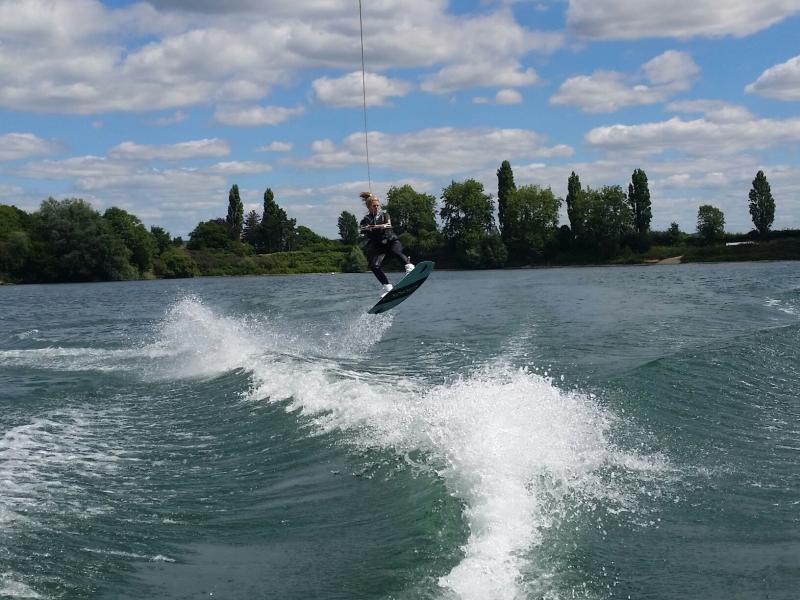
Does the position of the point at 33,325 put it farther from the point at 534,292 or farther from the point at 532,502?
the point at 532,502

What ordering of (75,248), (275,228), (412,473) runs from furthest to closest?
(275,228) → (75,248) → (412,473)

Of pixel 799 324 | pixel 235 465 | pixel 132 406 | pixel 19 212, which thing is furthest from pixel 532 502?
pixel 19 212

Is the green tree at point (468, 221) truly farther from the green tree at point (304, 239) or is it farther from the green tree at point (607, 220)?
the green tree at point (304, 239)

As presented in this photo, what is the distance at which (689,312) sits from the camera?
24500 millimetres

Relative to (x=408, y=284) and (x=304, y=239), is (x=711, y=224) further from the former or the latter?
(x=408, y=284)

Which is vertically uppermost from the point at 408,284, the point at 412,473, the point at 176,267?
the point at 176,267

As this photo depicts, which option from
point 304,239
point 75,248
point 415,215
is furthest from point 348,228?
point 75,248

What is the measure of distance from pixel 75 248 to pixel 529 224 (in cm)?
4667

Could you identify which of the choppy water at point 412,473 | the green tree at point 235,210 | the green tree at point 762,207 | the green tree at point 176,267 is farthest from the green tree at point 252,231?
the choppy water at point 412,473

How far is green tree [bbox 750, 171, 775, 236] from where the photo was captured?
286ft

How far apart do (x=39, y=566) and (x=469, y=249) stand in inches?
3224

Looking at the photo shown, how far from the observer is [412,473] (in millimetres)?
8406

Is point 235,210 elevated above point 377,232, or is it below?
above

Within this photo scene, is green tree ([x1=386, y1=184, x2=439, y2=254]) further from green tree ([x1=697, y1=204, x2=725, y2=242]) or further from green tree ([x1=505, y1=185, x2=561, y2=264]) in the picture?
green tree ([x1=697, y1=204, x2=725, y2=242])
